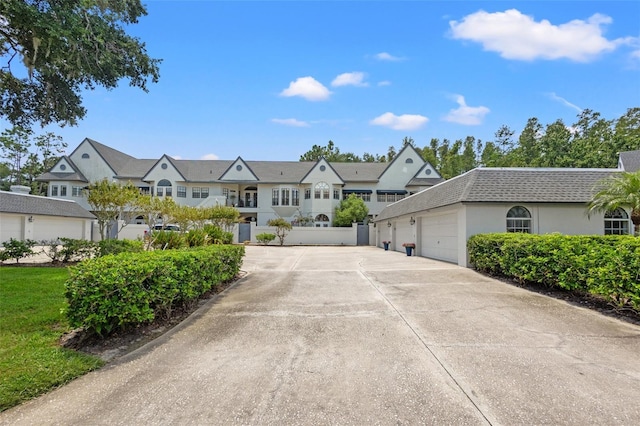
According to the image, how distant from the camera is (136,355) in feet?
16.4

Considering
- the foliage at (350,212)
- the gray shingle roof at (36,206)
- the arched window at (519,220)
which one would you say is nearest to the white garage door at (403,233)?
the arched window at (519,220)

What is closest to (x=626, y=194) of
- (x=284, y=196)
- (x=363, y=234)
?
(x=363, y=234)

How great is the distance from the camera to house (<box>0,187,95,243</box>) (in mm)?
25766

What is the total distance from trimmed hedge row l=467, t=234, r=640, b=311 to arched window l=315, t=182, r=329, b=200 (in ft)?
90.0

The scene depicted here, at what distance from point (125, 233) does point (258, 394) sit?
112ft

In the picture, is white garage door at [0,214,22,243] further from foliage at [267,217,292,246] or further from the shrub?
foliage at [267,217,292,246]

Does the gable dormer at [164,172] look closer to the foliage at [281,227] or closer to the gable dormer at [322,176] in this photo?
the foliage at [281,227]

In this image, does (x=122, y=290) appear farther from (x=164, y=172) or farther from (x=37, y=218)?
(x=164, y=172)

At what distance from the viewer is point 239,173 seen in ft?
132

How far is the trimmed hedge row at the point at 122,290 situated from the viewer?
5047 millimetres

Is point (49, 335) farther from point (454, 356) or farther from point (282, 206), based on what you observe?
point (282, 206)

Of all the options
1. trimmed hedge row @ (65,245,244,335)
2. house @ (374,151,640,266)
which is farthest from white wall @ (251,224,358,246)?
trimmed hedge row @ (65,245,244,335)

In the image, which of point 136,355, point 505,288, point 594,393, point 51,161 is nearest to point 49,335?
point 136,355

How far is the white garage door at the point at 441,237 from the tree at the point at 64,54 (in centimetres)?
1354
